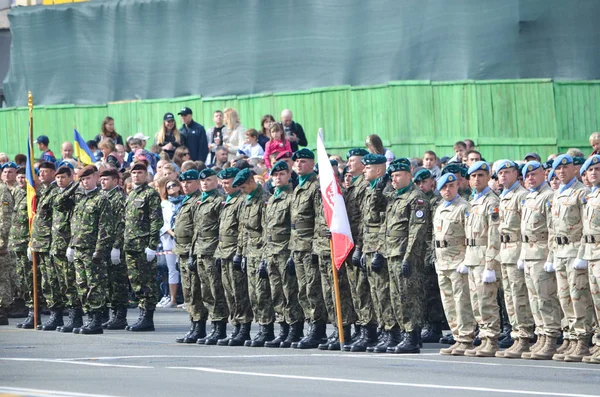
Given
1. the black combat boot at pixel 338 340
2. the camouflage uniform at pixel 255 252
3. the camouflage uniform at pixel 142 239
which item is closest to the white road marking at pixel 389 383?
the black combat boot at pixel 338 340

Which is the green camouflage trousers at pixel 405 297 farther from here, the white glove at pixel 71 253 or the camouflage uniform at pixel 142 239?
the white glove at pixel 71 253

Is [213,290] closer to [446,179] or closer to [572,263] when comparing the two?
[446,179]

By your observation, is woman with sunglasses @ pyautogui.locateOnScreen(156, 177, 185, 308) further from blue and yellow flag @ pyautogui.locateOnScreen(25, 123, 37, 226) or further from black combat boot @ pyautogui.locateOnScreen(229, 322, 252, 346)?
black combat boot @ pyautogui.locateOnScreen(229, 322, 252, 346)

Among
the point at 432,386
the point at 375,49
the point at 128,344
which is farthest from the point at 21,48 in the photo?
the point at 432,386

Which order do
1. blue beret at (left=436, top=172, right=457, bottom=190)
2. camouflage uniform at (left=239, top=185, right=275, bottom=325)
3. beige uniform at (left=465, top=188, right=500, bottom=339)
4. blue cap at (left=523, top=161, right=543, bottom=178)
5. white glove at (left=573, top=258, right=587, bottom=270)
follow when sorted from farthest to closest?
camouflage uniform at (left=239, top=185, right=275, bottom=325) < blue beret at (left=436, top=172, right=457, bottom=190) < beige uniform at (left=465, top=188, right=500, bottom=339) < blue cap at (left=523, top=161, right=543, bottom=178) < white glove at (left=573, top=258, right=587, bottom=270)

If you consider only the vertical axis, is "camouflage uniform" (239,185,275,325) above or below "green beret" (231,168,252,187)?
below

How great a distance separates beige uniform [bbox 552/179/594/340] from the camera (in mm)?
15242

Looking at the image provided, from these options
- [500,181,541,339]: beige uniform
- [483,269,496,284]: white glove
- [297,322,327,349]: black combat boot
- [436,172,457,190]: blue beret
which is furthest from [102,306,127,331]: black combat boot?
[500,181,541,339]: beige uniform

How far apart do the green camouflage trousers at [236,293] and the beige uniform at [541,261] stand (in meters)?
3.72

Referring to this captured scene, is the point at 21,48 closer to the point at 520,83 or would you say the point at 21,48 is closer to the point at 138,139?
the point at 138,139

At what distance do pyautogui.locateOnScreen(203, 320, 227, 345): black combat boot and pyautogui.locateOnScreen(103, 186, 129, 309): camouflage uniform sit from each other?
7.69ft

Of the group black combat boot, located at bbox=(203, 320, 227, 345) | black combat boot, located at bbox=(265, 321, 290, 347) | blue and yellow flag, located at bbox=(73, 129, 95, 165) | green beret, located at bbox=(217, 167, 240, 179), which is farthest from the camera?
blue and yellow flag, located at bbox=(73, 129, 95, 165)

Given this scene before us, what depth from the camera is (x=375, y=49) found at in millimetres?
25875

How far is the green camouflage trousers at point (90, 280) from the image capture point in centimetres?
1966
